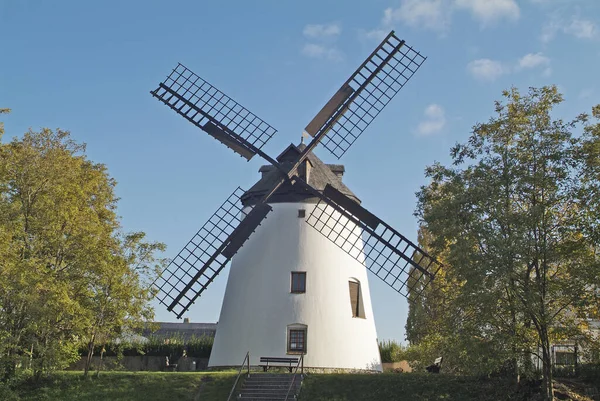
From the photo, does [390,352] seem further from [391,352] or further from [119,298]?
[119,298]

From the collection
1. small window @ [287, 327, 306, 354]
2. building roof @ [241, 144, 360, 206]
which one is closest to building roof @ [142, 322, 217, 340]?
building roof @ [241, 144, 360, 206]

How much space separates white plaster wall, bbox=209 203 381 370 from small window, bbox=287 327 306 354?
0.21 metres

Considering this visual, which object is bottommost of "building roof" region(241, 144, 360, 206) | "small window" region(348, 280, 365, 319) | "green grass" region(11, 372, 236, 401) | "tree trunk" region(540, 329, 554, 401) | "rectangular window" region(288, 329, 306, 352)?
"green grass" region(11, 372, 236, 401)

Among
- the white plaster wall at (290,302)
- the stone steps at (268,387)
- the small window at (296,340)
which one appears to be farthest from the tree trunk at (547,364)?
the small window at (296,340)

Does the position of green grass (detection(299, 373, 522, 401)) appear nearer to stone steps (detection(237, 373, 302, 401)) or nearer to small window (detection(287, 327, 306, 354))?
stone steps (detection(237, 373, 302, 401))

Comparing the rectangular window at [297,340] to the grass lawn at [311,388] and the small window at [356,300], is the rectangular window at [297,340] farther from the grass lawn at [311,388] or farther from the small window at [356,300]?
the small window at [356,300]

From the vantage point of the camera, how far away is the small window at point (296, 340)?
2573 cm

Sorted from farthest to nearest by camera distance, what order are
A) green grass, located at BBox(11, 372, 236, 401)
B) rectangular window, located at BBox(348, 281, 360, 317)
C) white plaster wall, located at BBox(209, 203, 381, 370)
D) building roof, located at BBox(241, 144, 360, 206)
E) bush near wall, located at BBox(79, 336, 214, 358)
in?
1. bush near wall, located at BBox(79, 336, 214, 358)
2. building roof, located at BBox(241, 144, 360, 206)
3. rectangular window, located at BBox(348, 281, 360, 317)
4. white plaster wall, located at BBox(209, 203, 381, 370)
5. green grass, located at BBox(11, 372, 236, 401)

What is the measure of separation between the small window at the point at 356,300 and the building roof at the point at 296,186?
3.70 m

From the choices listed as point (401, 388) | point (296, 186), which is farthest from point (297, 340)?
point (296, 186)

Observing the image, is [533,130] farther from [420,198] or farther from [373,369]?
[373,369]

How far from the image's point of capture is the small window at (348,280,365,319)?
2734 centimetres

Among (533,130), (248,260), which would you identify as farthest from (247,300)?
(533,130)

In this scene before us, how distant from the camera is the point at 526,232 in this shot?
761 inches
